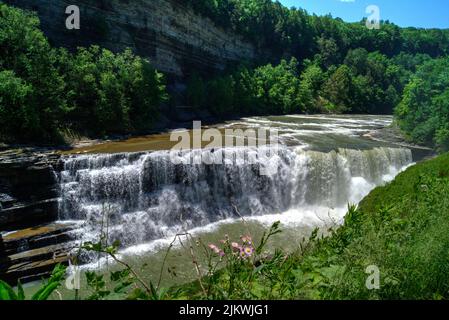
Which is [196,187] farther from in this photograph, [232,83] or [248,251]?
[232,83]

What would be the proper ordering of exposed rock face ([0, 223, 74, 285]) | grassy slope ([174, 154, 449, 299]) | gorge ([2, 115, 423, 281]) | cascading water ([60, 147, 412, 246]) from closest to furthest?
grassy slope ([174, 154, 449, 299]), exposed rock face ([0, 223, 74, 285]), gorge ([2, 115, 423, 281]), cascading water ([60, 147, 412, 246])

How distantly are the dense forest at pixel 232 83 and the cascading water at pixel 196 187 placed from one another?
4741 millimetres

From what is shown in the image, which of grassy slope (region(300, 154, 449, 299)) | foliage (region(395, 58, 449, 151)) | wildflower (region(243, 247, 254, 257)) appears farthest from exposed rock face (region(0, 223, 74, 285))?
foliage (region(395, 58, 449, 151))

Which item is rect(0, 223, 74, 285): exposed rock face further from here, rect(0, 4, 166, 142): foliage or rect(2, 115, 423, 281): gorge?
rect(0, 4, 166, 142): foliage

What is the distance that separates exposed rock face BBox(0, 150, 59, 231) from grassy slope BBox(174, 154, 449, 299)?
31.6 feet

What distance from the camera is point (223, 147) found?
53.5ft

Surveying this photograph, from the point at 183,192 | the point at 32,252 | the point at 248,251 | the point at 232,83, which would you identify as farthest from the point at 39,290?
the point at 232,83

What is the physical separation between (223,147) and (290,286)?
44.9ft

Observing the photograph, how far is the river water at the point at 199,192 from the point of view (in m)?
12.6

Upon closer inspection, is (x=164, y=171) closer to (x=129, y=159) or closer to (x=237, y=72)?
(x=129, y=159)

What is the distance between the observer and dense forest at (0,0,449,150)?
15.5 meters

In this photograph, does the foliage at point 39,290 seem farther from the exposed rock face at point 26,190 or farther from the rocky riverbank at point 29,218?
the exposed rock face at point 26,190

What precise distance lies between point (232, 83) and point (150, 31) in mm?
9934
